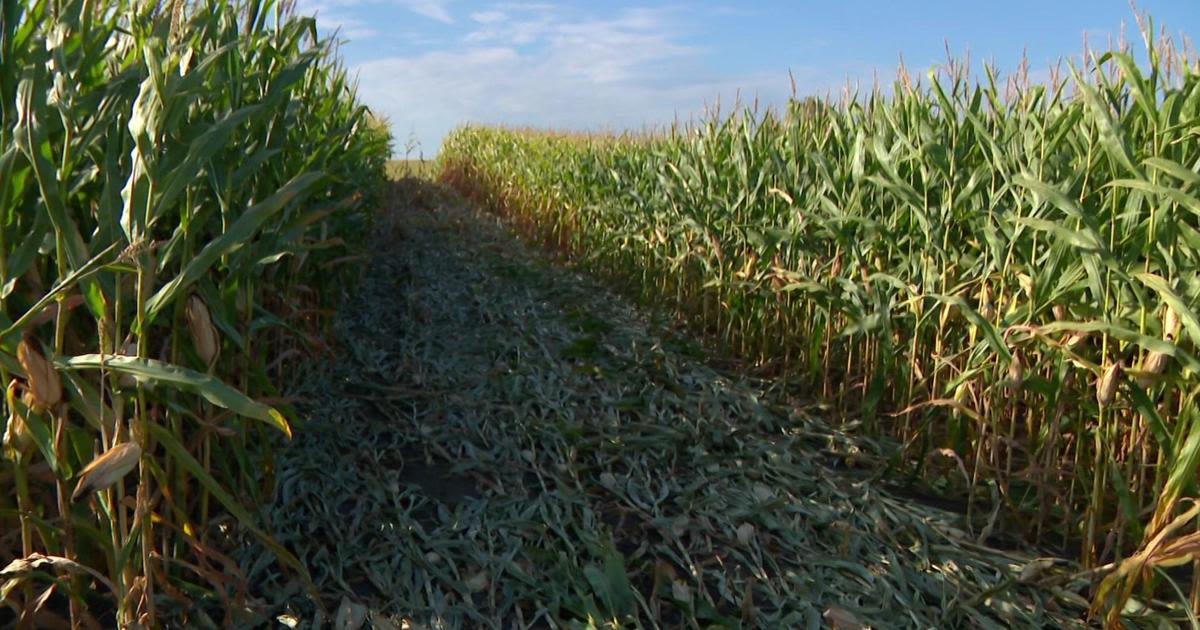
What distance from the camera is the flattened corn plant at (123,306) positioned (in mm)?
1454

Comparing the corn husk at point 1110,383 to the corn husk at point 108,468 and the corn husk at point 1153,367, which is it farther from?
the corn husk at point 108,468

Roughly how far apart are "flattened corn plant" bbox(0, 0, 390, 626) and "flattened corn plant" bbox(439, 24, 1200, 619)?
189 centimetres

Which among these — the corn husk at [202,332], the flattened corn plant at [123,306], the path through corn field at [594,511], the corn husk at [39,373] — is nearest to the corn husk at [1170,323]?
the path through corn field at [594,511]

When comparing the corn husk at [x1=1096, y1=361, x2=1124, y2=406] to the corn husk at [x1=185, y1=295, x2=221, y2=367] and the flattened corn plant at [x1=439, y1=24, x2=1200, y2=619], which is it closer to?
the flattened corn plant at [x1=439, y1=24, x2=1200, y2=619]

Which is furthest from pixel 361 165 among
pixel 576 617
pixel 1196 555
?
pixel 1196 555

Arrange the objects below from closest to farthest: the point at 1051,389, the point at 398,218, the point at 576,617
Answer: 1. the point at 576,617
2. the point at 1051,389
3. the point at 398,218

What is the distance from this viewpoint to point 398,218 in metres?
8.59

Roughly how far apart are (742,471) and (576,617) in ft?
3.20

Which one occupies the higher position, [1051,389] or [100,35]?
[100,35]

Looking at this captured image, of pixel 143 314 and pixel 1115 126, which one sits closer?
pixel 143 314

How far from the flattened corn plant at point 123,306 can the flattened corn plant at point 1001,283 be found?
1.89 meters

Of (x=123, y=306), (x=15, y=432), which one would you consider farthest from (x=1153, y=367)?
(x=15, y=432)

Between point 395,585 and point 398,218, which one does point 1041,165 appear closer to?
point 395,585

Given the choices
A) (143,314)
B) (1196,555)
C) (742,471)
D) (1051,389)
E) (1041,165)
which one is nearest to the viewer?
(143,314)
